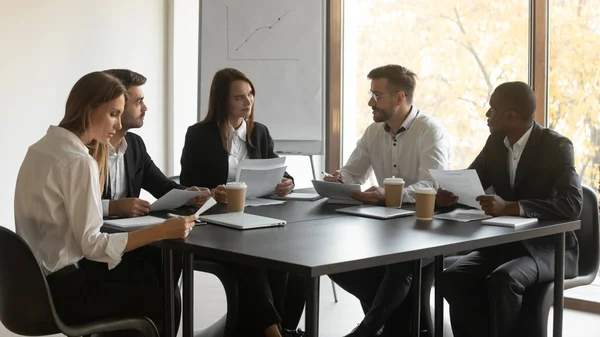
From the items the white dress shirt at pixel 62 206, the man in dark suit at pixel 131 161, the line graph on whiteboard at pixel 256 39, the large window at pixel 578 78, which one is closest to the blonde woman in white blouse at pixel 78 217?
the white dress shirt at pixel 62 206

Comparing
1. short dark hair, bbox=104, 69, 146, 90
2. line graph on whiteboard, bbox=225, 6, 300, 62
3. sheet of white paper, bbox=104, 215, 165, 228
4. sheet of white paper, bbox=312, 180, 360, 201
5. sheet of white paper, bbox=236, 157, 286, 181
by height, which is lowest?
sheet of white paper, bbox=104, 215, 165, 228

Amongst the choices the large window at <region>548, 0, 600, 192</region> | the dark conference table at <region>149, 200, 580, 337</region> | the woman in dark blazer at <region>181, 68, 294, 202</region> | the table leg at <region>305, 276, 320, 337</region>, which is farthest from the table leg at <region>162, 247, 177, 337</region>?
the large window at <region>548, 0, 600, 192</region>

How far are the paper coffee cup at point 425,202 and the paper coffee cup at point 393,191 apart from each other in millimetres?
255

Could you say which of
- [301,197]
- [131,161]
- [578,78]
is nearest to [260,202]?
[301,197]

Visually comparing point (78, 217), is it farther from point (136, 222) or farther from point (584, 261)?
point (584, 261)

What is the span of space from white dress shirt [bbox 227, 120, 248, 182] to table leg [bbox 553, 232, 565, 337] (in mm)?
1504

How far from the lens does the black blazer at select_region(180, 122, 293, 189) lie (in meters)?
3.36

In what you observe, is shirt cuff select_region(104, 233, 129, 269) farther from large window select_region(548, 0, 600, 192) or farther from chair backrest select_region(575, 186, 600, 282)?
large window select_region(548, 0, 600, 192)

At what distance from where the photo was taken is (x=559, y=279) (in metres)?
2.56

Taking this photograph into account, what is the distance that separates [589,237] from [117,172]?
74.7 inches

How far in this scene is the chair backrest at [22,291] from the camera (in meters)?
1.84

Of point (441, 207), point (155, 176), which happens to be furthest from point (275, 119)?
point (441, 207)

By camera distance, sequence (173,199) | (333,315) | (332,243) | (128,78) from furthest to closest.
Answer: (333,315) → (128,78) → (173,199) → (332,243)

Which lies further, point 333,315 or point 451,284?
point 333,315
